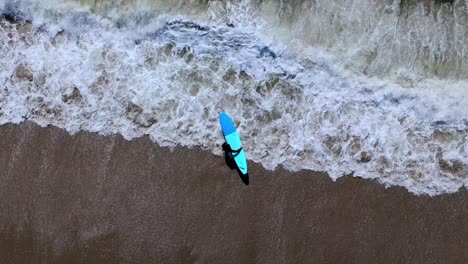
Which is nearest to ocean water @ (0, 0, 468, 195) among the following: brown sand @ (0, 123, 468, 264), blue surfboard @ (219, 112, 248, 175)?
blue surfboard @ (219, 112, 248, 175)

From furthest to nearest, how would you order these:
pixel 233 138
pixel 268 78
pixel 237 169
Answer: pixel 268 78 < pixel 233 138 < pixel 237 169

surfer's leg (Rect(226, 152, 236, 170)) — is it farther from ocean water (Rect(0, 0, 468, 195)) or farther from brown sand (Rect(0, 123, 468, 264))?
ocean water (Rect(0, 0, 468, 195))

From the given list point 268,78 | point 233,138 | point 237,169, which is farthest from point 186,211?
point 268,78

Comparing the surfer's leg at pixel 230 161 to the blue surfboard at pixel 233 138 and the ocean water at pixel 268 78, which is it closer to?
the blue surfboard at pixel 233 138

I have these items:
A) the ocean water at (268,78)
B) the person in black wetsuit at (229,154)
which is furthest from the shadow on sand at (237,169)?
the ocean water at (268,78)

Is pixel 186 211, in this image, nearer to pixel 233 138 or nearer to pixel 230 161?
pixel 230 161

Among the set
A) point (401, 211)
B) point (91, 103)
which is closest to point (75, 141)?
point (91, 103)
